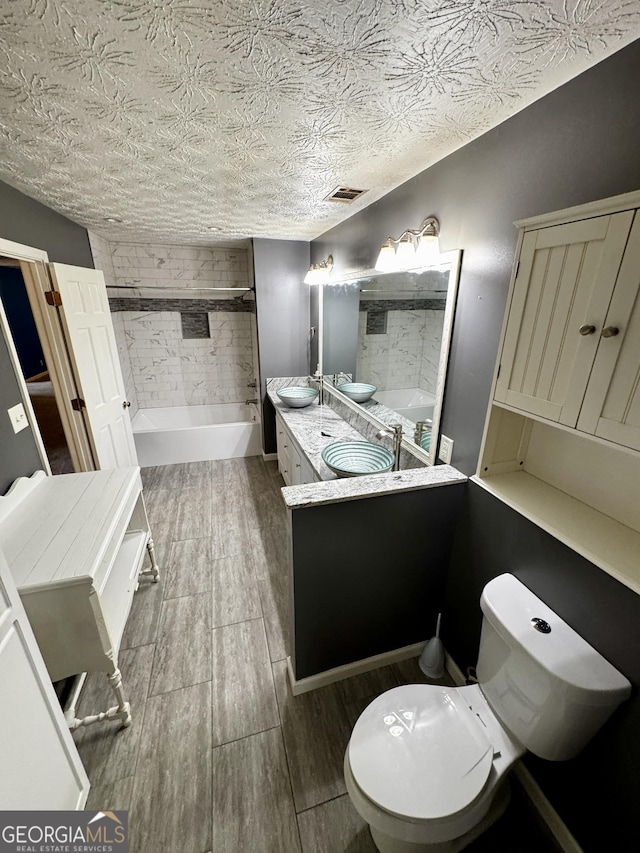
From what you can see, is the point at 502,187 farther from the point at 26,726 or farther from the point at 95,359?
the point at 95,359

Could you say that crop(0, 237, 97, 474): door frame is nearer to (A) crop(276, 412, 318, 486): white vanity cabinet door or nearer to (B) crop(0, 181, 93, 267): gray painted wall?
(B) crop(0, 181, 93, 267): gray painted wall

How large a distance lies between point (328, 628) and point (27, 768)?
41.2 inches

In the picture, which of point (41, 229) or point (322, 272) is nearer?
point (41, 229)

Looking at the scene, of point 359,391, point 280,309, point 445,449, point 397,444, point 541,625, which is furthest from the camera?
point 280,309

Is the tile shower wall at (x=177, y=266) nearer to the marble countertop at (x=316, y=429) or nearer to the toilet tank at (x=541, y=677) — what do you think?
the marble countertop at (x=316, y=429)

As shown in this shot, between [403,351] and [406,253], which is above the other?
[406,253]

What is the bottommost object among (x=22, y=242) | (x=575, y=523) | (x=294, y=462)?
(x=294, y=462)

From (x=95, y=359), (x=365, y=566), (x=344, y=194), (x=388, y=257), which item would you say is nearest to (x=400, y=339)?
(x=388, y=257)

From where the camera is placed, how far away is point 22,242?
196cm

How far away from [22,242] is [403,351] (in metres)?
2.33

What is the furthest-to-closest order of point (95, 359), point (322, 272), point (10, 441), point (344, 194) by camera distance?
1. point (322, 272)
2. point (95, 359)
3. point (344, 194)
4. point (10, 441)

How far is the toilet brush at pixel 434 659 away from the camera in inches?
65.1

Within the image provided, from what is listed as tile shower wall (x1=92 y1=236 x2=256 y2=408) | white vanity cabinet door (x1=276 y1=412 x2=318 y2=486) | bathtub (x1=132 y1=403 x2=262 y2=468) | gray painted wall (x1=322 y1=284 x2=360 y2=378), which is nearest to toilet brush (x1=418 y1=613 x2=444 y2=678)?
white vanity cabinet door (x1=276 y1=412 x2=318 y2=486)

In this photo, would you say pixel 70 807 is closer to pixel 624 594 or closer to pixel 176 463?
pixel 624 594
